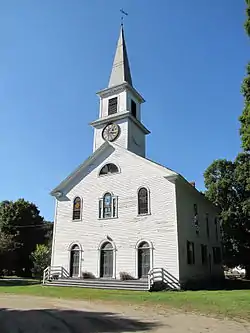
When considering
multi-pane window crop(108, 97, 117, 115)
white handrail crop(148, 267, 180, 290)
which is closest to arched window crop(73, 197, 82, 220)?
white handrail crop(148, 267, 180, 290)

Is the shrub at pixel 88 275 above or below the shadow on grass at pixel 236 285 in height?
above

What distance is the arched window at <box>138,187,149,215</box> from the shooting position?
70.5 ft

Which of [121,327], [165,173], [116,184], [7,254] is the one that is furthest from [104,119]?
[121,327]

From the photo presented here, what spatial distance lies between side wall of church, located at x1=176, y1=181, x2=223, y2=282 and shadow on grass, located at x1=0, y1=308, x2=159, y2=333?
10.9 metres

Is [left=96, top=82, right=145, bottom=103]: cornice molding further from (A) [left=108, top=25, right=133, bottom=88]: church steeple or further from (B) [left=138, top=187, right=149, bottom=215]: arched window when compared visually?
(B) [left=138, top=187, right=149, bottom=215]: arched window

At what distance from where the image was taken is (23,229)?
1674 inches

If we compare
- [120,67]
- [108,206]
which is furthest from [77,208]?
[120,67]

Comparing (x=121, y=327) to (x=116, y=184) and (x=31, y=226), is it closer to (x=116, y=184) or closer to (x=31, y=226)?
(x=116, y=184)

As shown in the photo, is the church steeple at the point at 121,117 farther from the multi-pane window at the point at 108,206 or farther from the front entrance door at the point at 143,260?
the front entrance door at the point at 143,260

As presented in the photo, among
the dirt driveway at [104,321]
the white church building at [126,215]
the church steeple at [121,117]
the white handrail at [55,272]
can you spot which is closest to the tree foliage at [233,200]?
the white church building at [126,215]

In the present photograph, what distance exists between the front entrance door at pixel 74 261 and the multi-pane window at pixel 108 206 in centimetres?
314

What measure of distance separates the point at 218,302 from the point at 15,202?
36.6 metres

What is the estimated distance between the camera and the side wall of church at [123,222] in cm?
2033

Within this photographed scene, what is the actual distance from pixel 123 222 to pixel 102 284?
4249 millimetres
